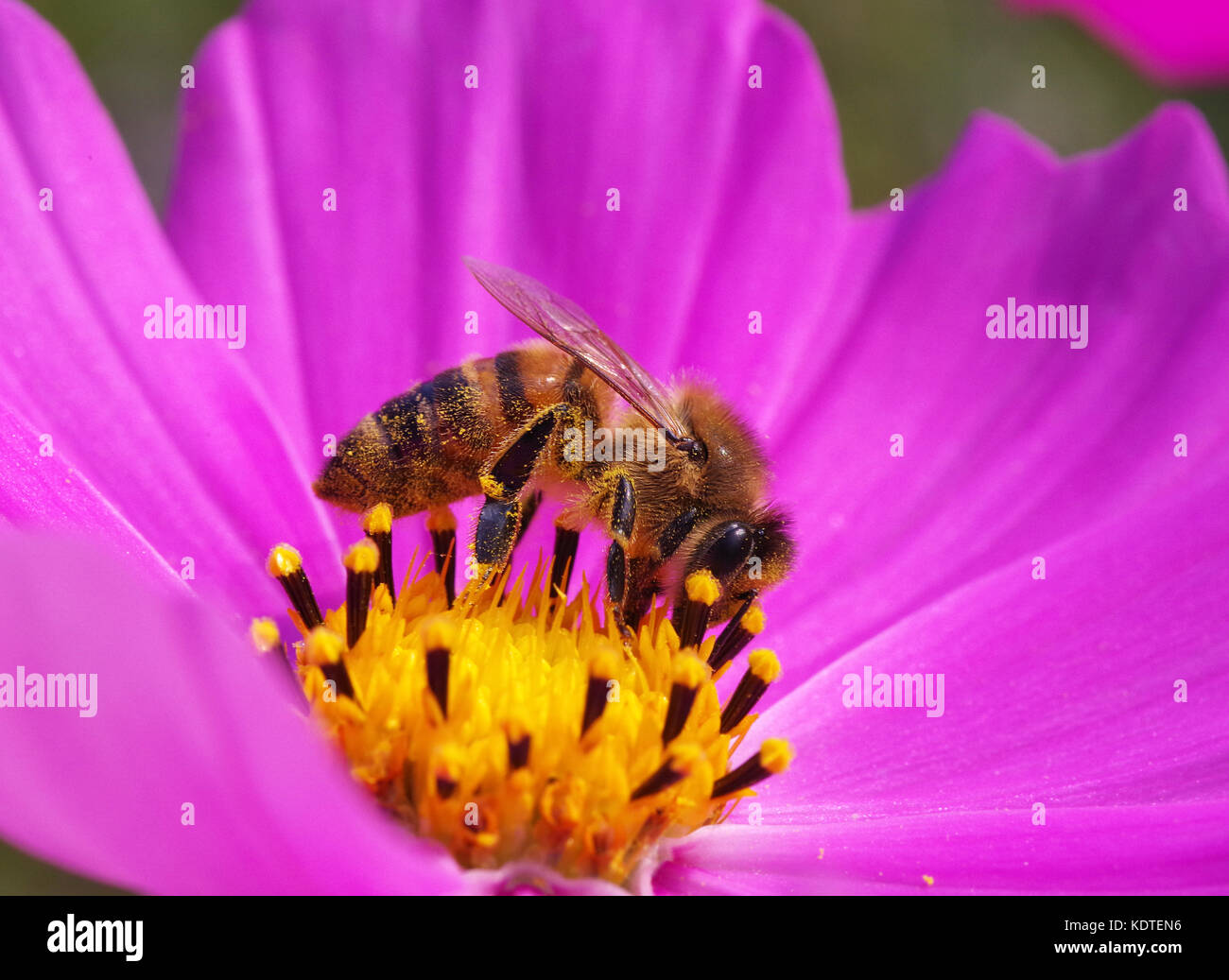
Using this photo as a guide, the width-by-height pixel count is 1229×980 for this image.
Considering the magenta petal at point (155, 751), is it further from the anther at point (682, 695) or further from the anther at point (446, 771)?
the anther at point (682, 695)

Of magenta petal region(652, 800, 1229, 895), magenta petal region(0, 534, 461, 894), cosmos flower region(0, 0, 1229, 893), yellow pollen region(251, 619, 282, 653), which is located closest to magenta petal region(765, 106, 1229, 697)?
cosmos flower region(0, 0, 1229, 893)

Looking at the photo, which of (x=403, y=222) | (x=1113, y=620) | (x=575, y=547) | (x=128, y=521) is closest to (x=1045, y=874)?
(x=1113, y=620)

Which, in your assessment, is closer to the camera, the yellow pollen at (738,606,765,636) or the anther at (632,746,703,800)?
the anther at (632,746,703,800)

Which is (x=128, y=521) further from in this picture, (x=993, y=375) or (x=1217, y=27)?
(x=1217, y=27)

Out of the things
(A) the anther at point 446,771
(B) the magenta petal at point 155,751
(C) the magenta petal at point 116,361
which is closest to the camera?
(B) the magenta petal at point 155,751

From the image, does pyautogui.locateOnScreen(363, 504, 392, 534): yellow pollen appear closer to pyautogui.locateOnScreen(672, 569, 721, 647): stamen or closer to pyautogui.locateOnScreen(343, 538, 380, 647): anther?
pyautogui.locateOnScreen(343, 538, 380, 647): anther

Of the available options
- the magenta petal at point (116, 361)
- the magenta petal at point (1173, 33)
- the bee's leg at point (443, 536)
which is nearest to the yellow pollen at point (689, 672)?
the bee's leg at point (443, 536)
